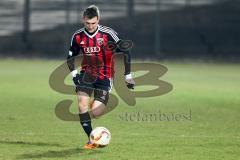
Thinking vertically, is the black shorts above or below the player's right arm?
below

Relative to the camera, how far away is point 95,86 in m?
10.1

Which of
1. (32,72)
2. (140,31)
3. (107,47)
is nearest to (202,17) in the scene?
(140,31)

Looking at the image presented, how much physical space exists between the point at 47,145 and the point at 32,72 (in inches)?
536

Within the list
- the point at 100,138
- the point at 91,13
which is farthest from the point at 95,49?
the point at 100,138

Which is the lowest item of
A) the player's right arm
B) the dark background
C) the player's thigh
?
the dark background

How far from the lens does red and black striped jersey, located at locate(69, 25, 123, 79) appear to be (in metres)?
10.0

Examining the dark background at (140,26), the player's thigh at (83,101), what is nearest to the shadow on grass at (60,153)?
the player's thigh at (83,101)

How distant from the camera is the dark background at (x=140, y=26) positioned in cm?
2944

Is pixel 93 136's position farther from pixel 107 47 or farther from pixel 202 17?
pixel 202 17

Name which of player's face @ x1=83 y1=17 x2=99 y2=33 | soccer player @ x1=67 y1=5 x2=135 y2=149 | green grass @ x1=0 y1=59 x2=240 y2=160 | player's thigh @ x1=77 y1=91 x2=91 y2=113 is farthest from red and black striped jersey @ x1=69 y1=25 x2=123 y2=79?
green grass @ x1=0 y1=59 x2=240 y2=160

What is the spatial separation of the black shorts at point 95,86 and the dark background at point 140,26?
19054 millimetres

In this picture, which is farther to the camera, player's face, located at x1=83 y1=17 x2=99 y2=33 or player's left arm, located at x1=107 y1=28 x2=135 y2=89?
player's left arm, located at x1=107 y1=28 x2=135 y2=89

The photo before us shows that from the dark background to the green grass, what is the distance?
9690 mm

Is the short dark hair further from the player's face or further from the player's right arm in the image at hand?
the player's right arm
